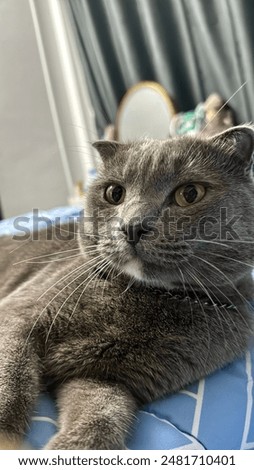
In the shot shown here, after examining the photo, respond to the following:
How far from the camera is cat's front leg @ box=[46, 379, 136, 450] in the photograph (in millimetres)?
630

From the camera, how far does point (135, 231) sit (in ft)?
2.32

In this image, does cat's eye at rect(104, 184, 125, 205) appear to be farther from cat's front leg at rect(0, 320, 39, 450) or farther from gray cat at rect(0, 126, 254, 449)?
cat's front leg at rect(0, 320, 39, 450)

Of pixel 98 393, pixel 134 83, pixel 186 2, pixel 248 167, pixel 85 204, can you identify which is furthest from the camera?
pixel 134 83

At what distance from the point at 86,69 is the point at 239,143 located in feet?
7.92

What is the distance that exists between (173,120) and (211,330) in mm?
1638

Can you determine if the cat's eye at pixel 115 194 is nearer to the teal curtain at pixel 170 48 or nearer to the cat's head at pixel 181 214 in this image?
the cat's head at pixel 181 214

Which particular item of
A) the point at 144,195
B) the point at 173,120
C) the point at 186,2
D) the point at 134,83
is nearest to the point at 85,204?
the point at 144,195

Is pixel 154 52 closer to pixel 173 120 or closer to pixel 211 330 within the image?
pixel 173 120

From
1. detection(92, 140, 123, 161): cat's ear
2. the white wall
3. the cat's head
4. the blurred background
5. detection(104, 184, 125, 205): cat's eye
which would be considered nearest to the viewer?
the cat's head

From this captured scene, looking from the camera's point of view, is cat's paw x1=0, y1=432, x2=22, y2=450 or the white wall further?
the white wall

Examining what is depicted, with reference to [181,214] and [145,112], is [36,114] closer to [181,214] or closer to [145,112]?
[145,112]

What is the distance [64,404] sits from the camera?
719 mm

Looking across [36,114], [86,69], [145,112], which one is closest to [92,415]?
[145,112]

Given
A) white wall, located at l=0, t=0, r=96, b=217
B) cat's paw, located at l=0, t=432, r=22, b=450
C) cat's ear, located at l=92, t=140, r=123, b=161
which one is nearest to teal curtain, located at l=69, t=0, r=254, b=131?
white wall, located at l=0, t=0, r=96, b=217
